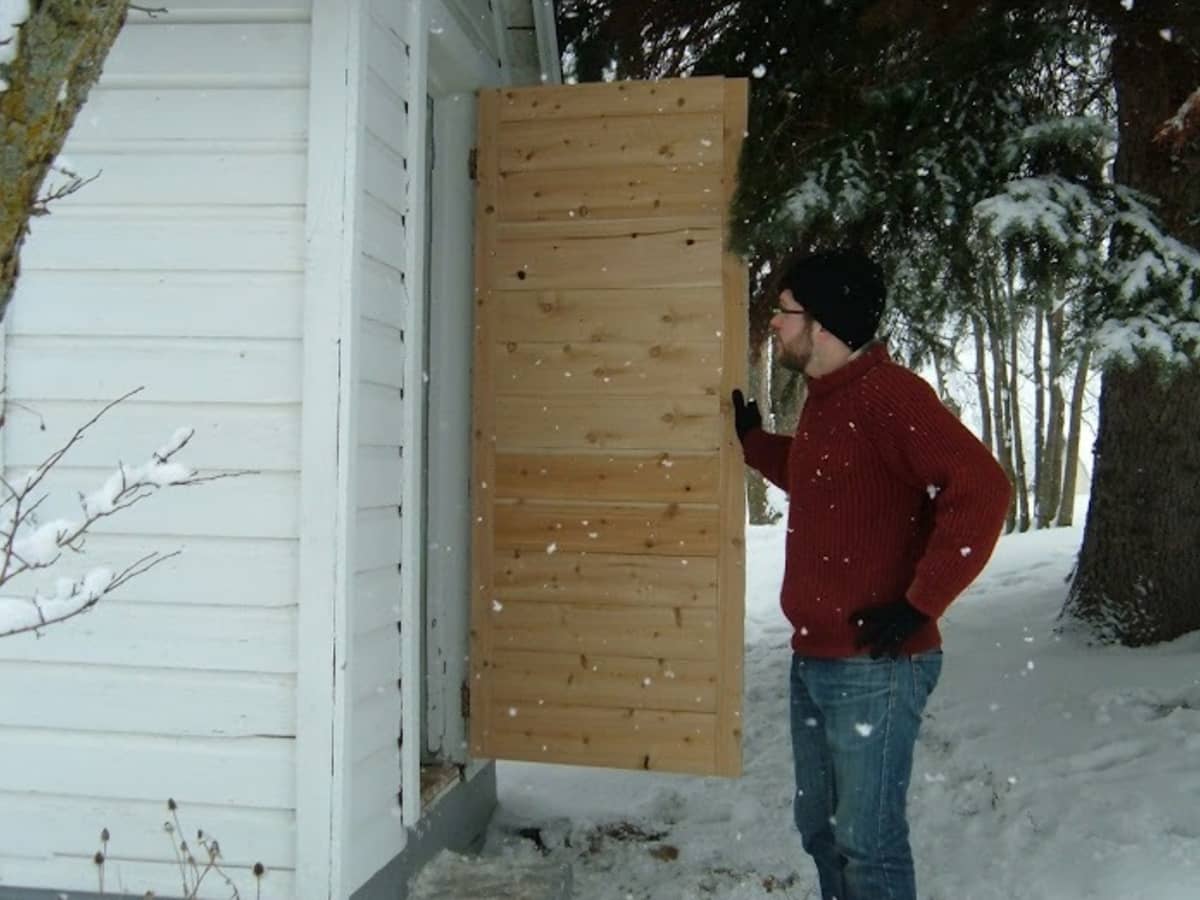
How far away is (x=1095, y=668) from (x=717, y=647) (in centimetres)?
214

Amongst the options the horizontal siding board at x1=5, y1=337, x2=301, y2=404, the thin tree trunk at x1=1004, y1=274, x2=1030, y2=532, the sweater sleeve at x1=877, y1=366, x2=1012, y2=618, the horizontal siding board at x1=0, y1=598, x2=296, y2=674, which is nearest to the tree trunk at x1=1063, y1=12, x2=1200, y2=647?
the sweater sleeve at x1=877, y1=366, x2=1012, y2=618

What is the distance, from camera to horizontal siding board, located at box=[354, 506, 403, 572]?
9.44 ft

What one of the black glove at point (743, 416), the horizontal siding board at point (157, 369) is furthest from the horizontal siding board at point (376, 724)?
the black glove at point (743, 416)

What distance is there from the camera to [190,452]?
9.37 ft

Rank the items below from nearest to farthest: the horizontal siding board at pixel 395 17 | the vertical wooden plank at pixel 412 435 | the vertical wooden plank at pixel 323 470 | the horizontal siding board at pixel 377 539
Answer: the vertical wooden plank at pixel 323 470 < the horizontal siding board at pixel 377 539 < the horizontal siding board at pixel 395 17 < the vertical wooden plank at pixel 412 435

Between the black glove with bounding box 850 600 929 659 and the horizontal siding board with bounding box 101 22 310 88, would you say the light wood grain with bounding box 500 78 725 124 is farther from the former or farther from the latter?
the black glove with bounding box 850 600 929 659

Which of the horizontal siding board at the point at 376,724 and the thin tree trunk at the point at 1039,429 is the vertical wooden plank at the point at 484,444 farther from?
the thin tree trunk at the point at 1039,429

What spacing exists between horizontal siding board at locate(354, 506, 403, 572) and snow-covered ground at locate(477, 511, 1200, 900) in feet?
4.84

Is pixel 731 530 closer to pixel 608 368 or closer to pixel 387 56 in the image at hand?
pixel 608 368

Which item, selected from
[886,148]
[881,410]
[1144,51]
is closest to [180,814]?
[881,410]

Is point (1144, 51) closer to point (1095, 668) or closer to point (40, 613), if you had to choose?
point (1095, 668)

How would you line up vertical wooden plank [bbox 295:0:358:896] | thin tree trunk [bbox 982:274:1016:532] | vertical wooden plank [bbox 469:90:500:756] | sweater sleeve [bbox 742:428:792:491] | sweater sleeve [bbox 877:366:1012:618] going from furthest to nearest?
thin tree trunk [bbox 982:274:1016:532], vertical wooden plank [bbox 469:90:500:756], sweater sleeve [bbox 742:428:792:491], vertical wooden plank [bbox 295:0:358:896], sweater sleeve [bbox 877:366:1012:618]

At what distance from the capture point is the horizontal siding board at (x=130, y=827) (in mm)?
2805

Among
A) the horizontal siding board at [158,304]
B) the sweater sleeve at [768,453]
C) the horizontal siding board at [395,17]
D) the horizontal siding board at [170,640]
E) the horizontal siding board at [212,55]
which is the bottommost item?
the horizontal siding board at [170,640]
